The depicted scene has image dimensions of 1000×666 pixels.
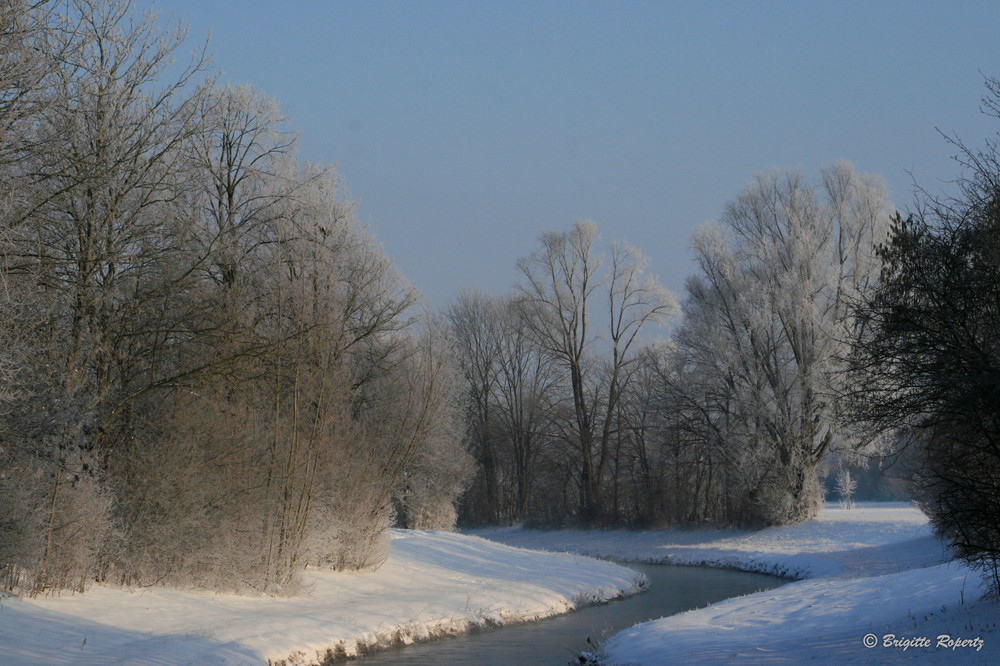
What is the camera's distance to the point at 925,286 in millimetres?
9344

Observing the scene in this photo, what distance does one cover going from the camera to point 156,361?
1341cm

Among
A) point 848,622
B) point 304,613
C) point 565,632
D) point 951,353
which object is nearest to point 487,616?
point 565,632

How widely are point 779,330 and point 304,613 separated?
25.2 meters

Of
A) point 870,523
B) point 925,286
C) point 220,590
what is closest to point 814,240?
point 870,523

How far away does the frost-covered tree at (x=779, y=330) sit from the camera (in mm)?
31906

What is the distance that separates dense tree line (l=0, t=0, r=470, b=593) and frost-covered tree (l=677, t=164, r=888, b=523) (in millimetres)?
17654

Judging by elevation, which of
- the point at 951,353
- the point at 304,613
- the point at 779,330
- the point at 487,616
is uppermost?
the point at 779,330

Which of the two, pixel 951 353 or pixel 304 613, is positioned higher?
pixel 951 353

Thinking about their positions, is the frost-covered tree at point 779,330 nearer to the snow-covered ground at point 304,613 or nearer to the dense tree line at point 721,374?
the dense tree line at point 721,374

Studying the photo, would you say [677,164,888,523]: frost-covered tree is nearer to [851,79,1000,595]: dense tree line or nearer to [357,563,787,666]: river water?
[357,563,787,666]: river water

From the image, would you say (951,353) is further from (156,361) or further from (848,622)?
(156,361)

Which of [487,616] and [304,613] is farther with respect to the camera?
[487,616]

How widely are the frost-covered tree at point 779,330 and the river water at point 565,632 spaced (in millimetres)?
8199

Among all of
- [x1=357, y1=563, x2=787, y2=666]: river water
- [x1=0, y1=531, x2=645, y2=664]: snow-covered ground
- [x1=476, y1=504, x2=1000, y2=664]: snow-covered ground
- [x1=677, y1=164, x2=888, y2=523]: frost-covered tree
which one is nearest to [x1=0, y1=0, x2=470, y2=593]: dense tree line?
[x1=0, y1=531, x2=645, y2=664]: snow-covered ground
